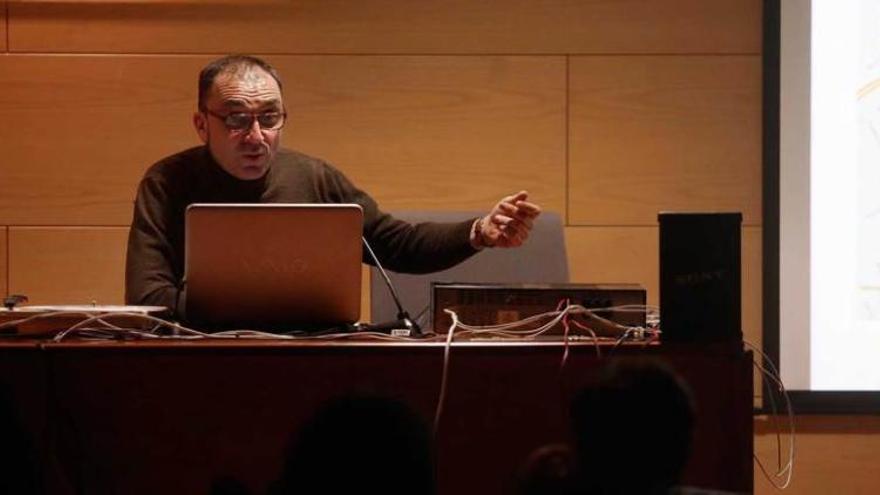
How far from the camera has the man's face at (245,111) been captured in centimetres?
262

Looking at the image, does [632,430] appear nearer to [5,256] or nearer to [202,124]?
[202,124]

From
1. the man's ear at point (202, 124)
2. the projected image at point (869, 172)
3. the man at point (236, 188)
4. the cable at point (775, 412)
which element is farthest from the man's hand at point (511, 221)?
the projected image at point (869, 172)

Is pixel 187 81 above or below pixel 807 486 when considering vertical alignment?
above

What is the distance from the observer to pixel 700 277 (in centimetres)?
170

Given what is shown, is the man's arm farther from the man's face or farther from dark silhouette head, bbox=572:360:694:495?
dark silhouette head, bbox=572:360:694:495

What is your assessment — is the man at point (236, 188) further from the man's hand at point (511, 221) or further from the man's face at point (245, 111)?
the man's hand at point (511, 221)

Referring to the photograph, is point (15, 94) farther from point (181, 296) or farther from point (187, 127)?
point (181, 296)

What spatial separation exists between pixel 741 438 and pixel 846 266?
6.04 ft

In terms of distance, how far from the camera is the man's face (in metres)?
2.62

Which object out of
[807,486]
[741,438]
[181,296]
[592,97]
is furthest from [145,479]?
[807,486]

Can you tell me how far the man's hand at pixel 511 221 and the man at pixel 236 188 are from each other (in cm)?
15

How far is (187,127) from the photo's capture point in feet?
11.3

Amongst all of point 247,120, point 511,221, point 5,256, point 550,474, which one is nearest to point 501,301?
point 511,221

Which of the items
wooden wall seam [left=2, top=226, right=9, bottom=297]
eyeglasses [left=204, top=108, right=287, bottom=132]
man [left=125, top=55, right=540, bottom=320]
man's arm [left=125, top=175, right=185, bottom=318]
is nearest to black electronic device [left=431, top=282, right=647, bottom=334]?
man [left=125, top=55, right=540, bottom=320]
